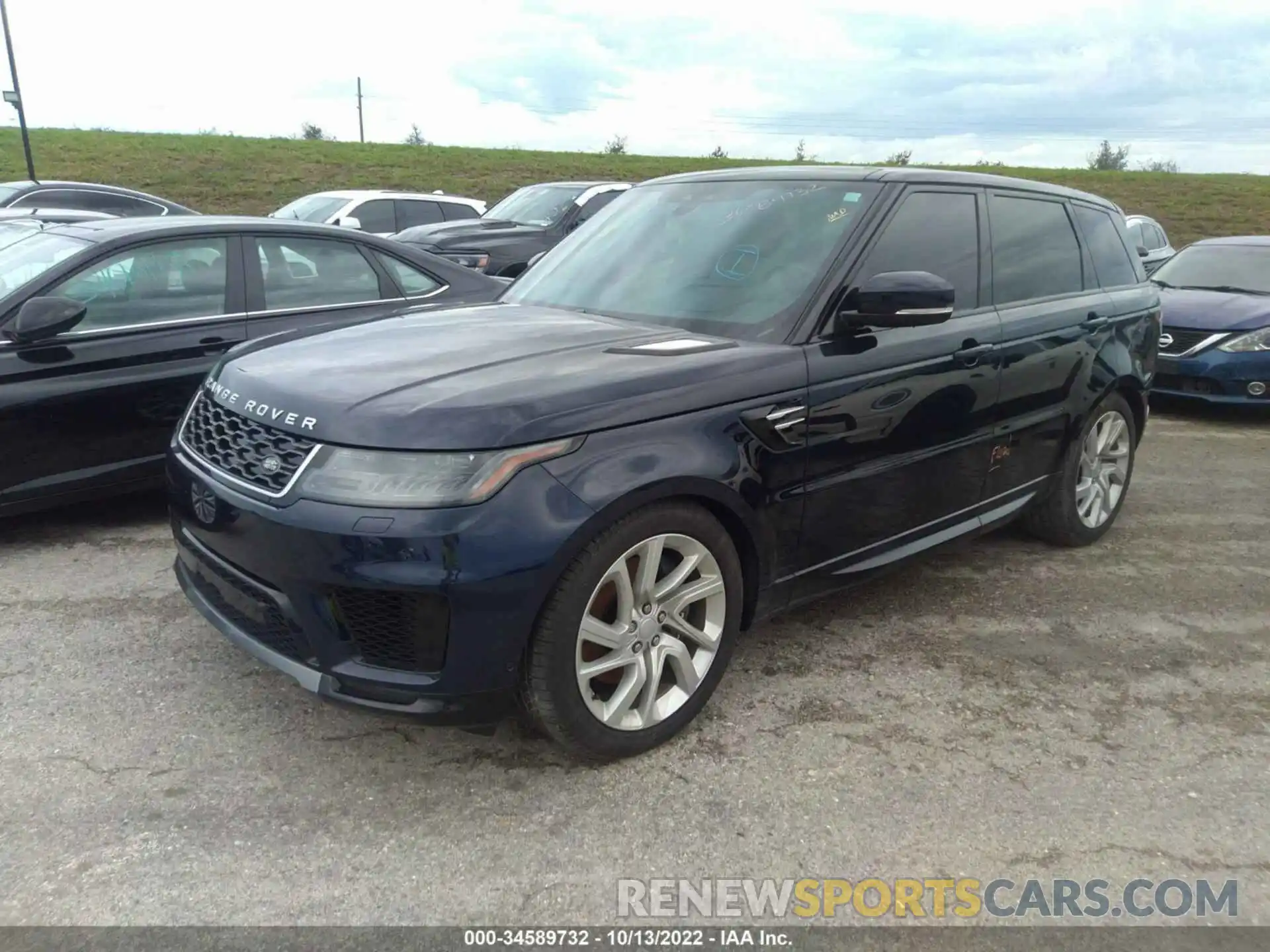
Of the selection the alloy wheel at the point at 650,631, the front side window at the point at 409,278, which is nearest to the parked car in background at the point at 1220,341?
the front side window at the point at 409,278

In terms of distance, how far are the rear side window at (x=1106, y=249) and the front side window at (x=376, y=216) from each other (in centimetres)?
985

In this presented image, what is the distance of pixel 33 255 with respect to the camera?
476cm

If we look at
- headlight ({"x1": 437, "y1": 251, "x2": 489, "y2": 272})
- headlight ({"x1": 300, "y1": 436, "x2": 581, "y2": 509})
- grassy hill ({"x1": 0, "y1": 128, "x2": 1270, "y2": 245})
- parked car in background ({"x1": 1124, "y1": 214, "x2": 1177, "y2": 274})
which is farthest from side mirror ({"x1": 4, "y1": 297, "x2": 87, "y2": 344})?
grassy hill ({"x1": 0, "y1": 128, "x2": 1270, "y2": 245})

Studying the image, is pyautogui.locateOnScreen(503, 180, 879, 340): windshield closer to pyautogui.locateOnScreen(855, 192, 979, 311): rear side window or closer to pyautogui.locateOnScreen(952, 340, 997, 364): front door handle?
pyautogui.locateOnScreen(855, 192, 979, 311): rear side window

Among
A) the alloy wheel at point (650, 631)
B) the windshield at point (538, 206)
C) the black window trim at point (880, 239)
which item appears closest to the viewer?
the alloy wheel at point (650, 631)

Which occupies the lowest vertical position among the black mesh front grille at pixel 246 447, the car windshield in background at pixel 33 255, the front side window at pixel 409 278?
the black mesh front grille at pixel 246 447

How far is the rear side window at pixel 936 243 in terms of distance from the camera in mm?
3527

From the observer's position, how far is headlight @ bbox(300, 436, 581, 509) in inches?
96.8

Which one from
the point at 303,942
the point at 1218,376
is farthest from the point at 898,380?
the point at 1218,376

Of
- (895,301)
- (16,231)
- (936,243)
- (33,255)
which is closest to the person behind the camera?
(895,301)

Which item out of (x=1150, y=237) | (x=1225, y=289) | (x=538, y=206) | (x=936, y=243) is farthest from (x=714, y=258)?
(x=1150, y=237)

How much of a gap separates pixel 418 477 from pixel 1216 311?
26.6 feet

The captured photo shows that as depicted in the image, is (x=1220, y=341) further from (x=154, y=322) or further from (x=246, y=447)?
(x=246, y=447)

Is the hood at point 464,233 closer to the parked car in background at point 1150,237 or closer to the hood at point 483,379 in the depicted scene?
the hood at point 483,379
